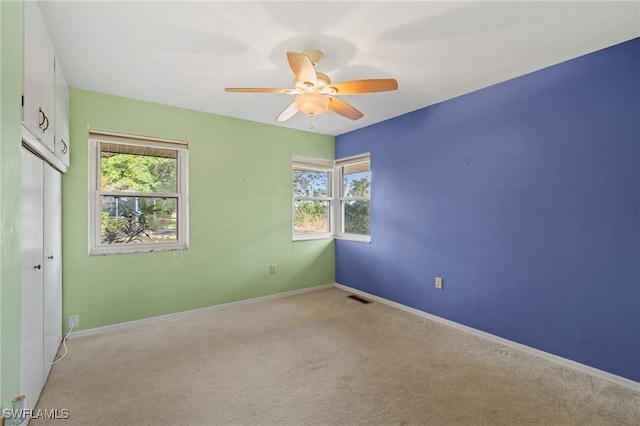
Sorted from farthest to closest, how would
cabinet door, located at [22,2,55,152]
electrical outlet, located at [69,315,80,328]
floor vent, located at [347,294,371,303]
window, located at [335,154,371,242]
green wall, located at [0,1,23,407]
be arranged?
window, located at [335,154,371,242] → floor vent, located at [347,294,371,303] → electrical outlet, located at [69,315,80,328] → cabinet door, located at [22,2,55,152] → green wall, located at [0,1,23,407]

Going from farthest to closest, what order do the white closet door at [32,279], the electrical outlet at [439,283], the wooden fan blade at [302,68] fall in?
1. the electrical outlet at [439,283]
2. the wooden fan blade at [302,68]
3. the white closet door at [32,279]

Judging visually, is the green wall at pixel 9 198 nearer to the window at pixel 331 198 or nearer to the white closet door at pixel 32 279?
the white closet door at pixel 32 279

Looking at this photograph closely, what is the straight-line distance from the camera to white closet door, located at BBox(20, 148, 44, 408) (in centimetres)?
158

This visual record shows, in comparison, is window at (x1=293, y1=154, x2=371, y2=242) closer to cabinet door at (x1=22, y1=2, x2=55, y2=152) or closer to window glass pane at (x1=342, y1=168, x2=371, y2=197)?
window glass pane at (x1=342, y1=168, x2=371, y2=197)

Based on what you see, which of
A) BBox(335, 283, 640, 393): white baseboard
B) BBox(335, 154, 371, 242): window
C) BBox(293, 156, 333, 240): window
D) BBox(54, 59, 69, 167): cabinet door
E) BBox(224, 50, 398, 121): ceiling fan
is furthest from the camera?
BBox(293, 156, 333, 240): window

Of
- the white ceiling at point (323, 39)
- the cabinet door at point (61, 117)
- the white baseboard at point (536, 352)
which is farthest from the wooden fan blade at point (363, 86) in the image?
the white baseboard at point (536, 352)

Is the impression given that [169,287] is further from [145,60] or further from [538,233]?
[538,233]

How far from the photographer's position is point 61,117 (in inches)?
93.5

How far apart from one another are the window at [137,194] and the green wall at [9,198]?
2.14 meters

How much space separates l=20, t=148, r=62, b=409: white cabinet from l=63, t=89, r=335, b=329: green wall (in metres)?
0.29

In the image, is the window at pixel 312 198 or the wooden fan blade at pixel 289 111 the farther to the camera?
the window at pixel 312 198

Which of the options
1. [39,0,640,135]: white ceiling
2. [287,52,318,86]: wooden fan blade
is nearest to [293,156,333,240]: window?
[39,0,640,135]: white ceiling

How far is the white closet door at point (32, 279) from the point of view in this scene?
1.58 m

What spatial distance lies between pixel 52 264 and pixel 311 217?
302 centimetres
